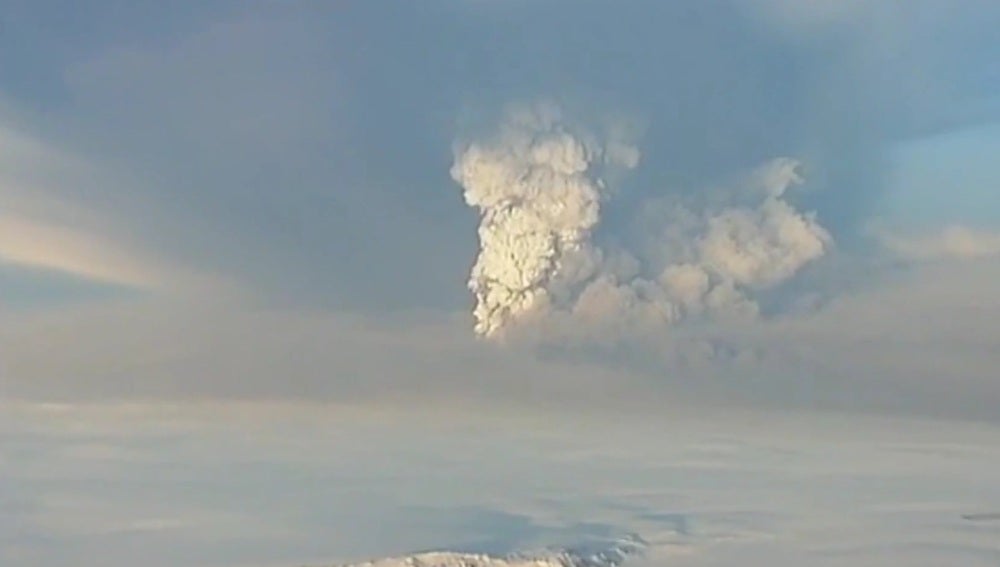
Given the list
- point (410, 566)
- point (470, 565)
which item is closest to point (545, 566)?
point (470, 565)

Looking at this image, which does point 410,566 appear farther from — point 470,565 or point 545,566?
point 545,566
